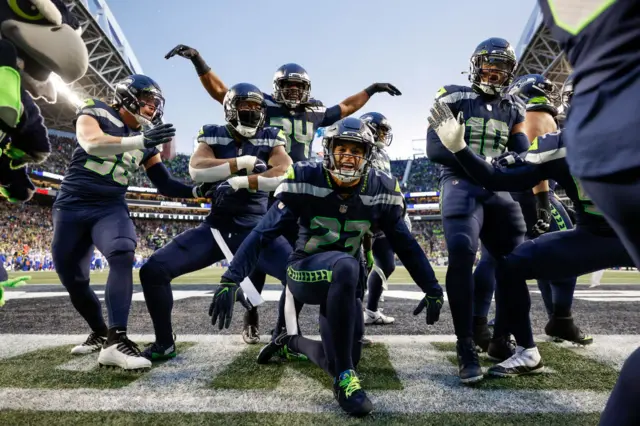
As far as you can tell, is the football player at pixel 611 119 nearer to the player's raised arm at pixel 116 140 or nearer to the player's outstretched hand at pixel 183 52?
the player's raised arm at pixel 116 140

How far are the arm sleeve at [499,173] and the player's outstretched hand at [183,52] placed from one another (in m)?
3.00

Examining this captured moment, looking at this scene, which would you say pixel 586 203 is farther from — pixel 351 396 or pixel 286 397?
pixel 286 397

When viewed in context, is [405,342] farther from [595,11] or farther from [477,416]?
[595,11]

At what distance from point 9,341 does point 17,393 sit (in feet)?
5.52

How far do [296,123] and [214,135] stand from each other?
0.95m

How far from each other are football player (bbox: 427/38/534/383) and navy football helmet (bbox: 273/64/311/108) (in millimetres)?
1321

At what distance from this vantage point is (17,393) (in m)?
2.15

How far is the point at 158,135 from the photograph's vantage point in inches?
113

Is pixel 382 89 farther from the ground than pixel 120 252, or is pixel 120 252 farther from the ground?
pixel 382 89

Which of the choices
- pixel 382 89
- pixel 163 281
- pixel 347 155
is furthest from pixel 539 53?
pixel 163 281

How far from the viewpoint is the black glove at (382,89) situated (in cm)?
469

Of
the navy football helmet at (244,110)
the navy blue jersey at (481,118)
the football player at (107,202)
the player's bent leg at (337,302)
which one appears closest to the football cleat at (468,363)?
the player's bent leg at (337,302)

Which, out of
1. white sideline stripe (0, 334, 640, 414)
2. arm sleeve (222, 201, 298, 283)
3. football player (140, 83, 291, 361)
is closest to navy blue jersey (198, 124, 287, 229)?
football player (140, 83, 291, 361)

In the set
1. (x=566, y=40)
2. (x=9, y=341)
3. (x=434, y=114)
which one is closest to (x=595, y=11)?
(x=566, y=40)
